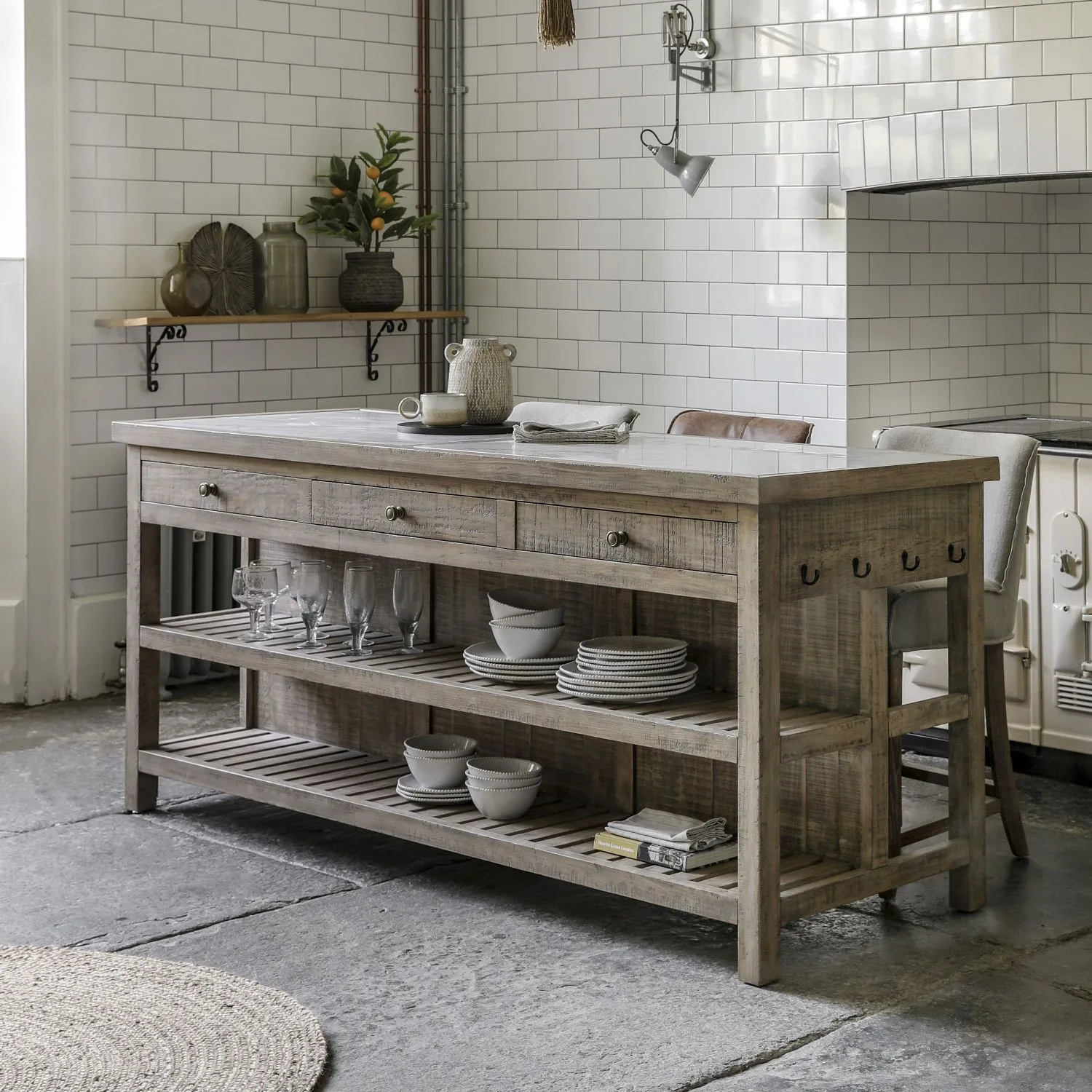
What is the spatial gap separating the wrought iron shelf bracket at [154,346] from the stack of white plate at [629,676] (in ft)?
10.2

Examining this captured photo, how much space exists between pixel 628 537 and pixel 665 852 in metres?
0.70

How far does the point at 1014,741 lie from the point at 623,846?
1952 millimetres

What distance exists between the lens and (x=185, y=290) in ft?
19.9

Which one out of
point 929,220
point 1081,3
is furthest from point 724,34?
point 1081,3

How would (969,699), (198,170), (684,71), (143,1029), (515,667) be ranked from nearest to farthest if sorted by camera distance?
(143,1029) < (969,699) < (515,667) < (684,71) < (198,170)

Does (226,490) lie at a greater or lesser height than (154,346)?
lesser

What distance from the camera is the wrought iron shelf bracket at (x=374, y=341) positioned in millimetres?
6941

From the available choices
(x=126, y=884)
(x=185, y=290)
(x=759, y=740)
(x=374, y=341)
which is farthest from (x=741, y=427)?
(x=374, y=341)

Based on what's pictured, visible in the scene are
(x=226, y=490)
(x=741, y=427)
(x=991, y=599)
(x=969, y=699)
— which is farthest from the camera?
(x=741, y=427)

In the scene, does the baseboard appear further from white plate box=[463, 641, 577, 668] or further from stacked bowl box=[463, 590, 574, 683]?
stacked bowl box=[463, 590, 574, 683]

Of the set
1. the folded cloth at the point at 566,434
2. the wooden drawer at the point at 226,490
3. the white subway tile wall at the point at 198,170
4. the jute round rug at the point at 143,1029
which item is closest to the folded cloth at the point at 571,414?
the folded cloth at the point at 566,434

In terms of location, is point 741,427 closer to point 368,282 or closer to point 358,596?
point 358,596

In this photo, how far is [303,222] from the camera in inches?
257

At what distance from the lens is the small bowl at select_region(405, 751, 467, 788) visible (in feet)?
13.3
